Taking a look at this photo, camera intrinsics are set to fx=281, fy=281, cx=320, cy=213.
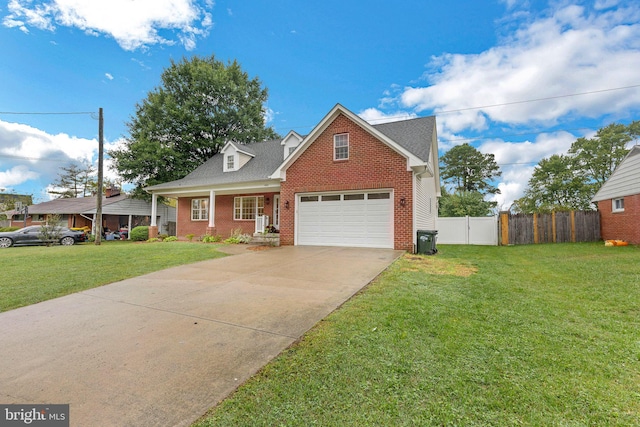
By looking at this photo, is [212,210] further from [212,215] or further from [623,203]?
[623,203]

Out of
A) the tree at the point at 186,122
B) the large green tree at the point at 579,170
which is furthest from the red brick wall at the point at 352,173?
the large green tree at the point at 579,170

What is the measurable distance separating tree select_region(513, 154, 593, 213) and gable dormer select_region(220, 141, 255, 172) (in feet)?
87.1

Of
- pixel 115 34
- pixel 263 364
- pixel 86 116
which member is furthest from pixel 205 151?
pixel 263 364

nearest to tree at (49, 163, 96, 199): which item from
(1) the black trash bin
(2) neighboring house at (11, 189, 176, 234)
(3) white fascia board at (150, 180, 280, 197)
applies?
(2) neighboring house at (11, 189, 176, 234)

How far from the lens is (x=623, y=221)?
12.1 metres

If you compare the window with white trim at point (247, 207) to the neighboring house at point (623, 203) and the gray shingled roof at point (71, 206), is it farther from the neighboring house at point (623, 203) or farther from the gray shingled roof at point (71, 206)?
the neighboring house at point (623, 203)

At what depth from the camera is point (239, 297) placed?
485 centimetres

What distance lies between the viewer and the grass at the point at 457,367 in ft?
6.37

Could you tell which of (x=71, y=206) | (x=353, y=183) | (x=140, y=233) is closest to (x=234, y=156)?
(x=140, y=233)

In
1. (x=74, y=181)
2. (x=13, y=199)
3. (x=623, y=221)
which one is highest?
(x=74, y=181)

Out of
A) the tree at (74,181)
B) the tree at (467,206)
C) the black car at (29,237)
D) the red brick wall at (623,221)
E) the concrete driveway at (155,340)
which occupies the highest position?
the tree at (74,181)

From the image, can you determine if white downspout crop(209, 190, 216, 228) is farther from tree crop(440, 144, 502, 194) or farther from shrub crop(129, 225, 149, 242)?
tree crop(440, 144, 502, 194)

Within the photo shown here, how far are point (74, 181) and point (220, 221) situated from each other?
37853 millimetres

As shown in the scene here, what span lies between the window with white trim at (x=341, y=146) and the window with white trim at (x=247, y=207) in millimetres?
6328
